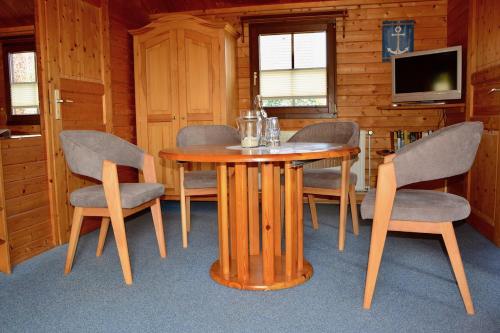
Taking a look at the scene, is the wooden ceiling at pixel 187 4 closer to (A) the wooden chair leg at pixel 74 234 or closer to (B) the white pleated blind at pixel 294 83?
(B) the white pleated blind at pixel 294 83

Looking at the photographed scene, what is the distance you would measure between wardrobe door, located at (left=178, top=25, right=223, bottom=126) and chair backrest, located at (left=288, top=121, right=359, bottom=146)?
4.00 ft

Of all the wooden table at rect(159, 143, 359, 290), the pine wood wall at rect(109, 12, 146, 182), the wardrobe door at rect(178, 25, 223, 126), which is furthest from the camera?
the wardrobe door at rect(178, 25, 223, 126)

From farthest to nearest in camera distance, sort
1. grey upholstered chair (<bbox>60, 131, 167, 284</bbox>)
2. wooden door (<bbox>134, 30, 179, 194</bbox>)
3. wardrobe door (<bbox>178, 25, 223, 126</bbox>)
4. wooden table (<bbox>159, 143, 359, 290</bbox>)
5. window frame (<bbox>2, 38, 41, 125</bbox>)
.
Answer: wooden door (<bbox>134, 30, 179, 194</bbox>)
wardrobe door (<bbox>178, 25, 223, 126</bbox>)
window frame (<bbox>2, 38, 41, 125</bbox>)
grey upholstered chair (<bbox>60, 131, 167, 284</bbox>)
wooden table (<bbox>159, 143, 359, 290</bbox>)

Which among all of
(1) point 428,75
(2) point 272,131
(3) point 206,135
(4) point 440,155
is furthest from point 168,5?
(4) point 440,155

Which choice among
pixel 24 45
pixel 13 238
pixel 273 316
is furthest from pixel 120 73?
pixel 273 316

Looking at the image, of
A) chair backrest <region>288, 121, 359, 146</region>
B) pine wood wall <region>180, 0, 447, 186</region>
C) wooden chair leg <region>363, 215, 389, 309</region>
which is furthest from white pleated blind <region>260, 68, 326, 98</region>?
wooden chair leg <region>363, 215, 389, 309</region>

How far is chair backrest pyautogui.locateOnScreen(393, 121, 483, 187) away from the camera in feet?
6.22

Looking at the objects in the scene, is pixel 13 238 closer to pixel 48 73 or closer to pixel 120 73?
pixel 48 73

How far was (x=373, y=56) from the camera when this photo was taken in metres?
4.52

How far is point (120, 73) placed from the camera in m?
4.34

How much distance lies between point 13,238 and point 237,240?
4.94 feet

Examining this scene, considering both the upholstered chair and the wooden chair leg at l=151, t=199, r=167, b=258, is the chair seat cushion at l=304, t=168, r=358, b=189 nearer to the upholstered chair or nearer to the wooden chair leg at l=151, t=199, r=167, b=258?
the upholstered chair

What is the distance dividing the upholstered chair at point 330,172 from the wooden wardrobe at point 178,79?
4.06ft

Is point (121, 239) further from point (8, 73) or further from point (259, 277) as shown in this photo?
point (8, 73)
